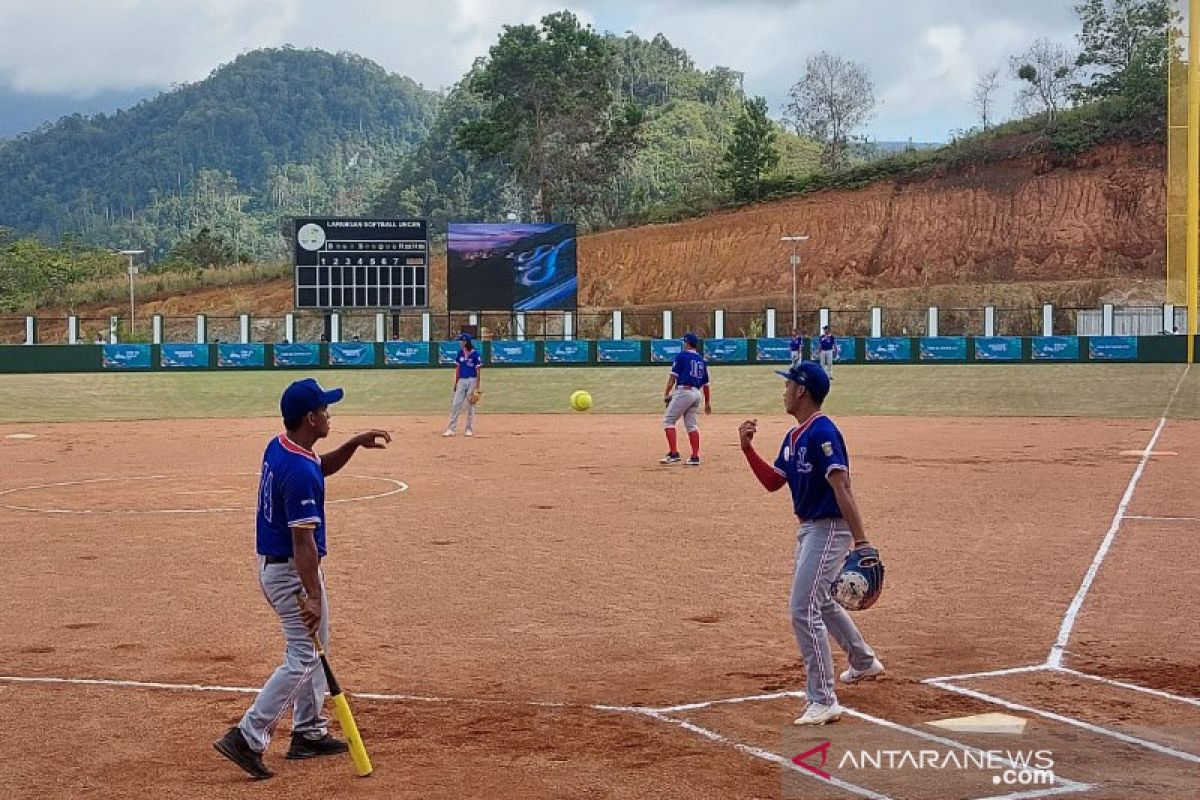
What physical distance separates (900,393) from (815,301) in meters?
42.4

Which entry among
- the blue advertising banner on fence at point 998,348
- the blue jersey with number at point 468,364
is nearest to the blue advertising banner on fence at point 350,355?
the blue advertising banner on fence at point 998,348

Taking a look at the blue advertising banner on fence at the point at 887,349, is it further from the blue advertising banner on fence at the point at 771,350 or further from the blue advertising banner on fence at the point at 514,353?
the blue advertising banner on fence at the point at 514,353

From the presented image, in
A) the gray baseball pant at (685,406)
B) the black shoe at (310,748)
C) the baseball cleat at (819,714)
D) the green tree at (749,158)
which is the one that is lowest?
the black shoe at (310,748)

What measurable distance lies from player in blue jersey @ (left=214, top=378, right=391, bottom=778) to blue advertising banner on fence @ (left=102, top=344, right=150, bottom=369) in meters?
50.1

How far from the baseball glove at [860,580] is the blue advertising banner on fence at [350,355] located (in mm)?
48577

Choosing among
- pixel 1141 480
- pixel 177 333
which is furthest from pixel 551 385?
pixel 177 333

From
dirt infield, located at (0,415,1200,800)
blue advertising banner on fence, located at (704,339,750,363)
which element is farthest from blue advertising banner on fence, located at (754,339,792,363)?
dirt infield, located at (0,415,1200,800)

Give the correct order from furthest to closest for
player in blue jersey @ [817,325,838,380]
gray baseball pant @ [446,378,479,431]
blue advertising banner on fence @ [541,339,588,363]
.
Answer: blue advertising banner on fence @ [541,339,588,363]
player in blue jersey @ [817,325,838,380]
gray baseball pant @ [446,378,479,431]

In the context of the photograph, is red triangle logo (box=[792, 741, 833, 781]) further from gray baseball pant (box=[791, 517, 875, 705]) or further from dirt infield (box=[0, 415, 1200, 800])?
gray baseball pant (box=[791, 517, 875, 705])

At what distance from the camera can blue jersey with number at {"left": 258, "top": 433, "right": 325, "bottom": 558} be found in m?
7.14

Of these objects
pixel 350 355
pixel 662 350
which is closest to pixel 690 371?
pixel 662 350

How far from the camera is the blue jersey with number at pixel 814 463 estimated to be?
26.3ft

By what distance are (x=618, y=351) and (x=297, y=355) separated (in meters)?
13.3

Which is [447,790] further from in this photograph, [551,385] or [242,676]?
[551,385]
